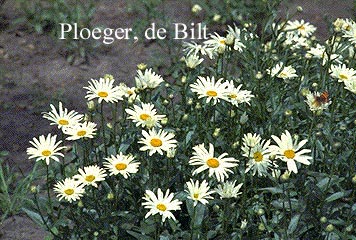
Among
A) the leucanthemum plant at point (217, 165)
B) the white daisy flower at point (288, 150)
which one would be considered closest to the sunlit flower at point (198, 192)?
the leucanthemum plant at point (217, 165)

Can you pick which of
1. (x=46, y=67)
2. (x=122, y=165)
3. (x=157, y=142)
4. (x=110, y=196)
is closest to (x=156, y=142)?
(x=157, y=142)

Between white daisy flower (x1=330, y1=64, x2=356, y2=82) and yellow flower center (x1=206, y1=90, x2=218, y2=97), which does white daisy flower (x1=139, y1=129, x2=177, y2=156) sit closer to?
yellow flower center (x1=206, y1=90, x2=218, y2=97)

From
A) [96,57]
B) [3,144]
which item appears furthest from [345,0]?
[3,144]

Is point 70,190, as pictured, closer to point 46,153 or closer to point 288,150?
point 46,153

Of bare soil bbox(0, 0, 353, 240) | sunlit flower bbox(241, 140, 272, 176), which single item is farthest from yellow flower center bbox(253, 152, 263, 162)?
bare soil bbox(0, 0, 353, 240)

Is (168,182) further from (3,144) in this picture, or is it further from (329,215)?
(3,144)

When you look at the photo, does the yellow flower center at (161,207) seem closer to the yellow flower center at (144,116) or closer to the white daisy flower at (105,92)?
the yellow flower center at (144,116)

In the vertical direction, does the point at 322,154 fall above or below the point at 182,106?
below
